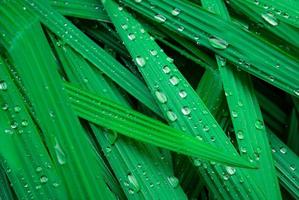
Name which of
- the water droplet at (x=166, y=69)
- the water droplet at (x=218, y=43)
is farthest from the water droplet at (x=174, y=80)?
the water droplet at (x=218, y=43)

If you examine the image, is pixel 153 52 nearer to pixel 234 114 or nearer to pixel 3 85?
pixel 234 114

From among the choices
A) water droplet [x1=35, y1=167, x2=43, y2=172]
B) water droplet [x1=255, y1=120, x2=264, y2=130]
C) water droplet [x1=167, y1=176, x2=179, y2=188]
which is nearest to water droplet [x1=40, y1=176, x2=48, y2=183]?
water droplet [x1=35, y1=167, x2=43, y2=172]

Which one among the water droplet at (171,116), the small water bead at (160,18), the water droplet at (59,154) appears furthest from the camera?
the small water bead at (160,18)

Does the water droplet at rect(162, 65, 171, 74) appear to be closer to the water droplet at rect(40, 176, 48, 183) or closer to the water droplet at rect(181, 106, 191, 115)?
the water droplet at rect(181, 106, 191, 115)

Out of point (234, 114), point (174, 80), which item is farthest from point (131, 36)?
point (234, 114)

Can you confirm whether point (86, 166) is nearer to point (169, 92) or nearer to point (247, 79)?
point (169, 92)

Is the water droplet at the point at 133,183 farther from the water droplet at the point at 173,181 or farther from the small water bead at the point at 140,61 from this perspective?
the small water bead at the point at 140,61
